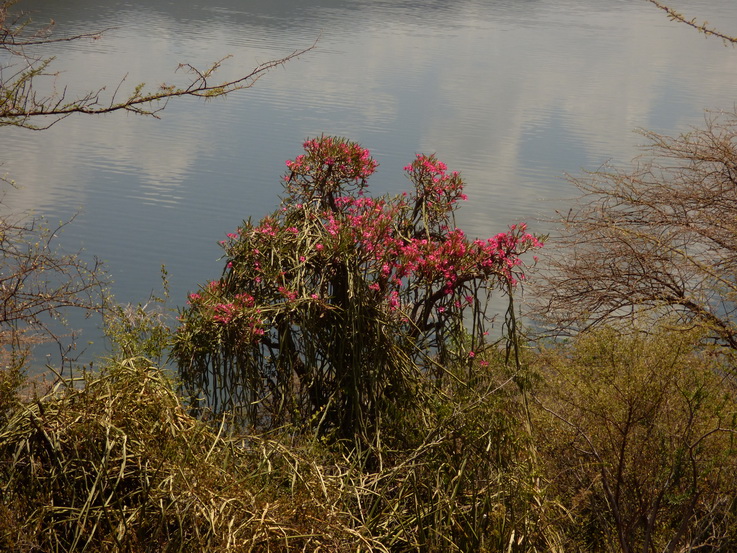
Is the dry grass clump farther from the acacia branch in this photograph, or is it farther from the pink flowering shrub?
the acacia branch

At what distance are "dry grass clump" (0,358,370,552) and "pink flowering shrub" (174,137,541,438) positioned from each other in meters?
1.28

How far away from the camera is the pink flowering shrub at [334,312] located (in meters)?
4.09

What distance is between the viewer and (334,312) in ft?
13.5

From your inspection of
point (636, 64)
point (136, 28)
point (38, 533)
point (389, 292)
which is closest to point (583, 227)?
point (389, 292)

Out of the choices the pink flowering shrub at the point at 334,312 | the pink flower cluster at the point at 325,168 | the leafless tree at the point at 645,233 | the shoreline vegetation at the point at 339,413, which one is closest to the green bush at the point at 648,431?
the shoreline vegetation at the point at 339,413

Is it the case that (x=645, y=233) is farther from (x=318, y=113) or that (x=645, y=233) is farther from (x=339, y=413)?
(x=318, y=113)

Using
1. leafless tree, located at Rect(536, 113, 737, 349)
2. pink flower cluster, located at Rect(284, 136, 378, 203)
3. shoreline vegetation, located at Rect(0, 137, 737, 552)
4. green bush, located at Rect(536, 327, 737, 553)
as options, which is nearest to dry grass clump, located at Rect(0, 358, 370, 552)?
shoreline vegetation, located at Rect(0, 137, 737, 552)

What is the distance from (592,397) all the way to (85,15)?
47.9 meters

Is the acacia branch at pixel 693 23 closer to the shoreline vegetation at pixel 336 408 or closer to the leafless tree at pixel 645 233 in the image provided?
the shoreline vegetation at pixel 336 408

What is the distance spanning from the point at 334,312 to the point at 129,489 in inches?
64.2

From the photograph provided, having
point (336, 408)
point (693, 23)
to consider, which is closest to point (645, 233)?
point (693, 23)

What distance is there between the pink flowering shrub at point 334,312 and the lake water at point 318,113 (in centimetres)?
478

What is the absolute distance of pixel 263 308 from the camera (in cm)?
404

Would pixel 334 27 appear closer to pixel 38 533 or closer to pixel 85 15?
pixel 85 15
